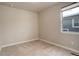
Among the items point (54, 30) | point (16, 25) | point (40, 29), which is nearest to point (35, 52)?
point (54, 30)

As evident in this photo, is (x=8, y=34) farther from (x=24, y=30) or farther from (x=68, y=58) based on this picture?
(x=68, y=58)

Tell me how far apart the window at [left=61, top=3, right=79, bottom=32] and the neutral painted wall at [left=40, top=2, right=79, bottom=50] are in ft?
0.75

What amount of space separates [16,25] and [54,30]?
7.12ft

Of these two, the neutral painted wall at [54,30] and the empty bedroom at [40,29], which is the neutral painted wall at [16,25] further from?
the neutral painted wall at [54,30]

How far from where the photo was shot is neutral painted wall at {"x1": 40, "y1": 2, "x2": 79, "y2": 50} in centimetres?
251

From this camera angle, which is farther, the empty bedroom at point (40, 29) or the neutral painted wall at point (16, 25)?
the neutral painted wall at point (16, 25)

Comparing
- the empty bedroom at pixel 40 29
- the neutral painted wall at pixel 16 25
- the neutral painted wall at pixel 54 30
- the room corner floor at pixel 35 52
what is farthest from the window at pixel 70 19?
the neutral painted wall at pixel 16 25

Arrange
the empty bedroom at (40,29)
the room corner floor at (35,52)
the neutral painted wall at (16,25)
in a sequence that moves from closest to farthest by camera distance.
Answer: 1. the room corner floor at (35,52)
2. the empty bedroom at (40,29)
3. the neutral painted wall at (16,25)

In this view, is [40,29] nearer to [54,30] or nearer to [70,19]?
[54,30]

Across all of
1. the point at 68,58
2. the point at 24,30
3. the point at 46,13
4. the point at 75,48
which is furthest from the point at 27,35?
the point at 68,58

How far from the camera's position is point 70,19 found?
9.07 feet

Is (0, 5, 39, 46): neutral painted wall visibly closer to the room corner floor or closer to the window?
the room corner floor

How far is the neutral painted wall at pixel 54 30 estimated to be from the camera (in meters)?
2.51

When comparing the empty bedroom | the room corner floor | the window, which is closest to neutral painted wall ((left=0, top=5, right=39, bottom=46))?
the empty bedroom
